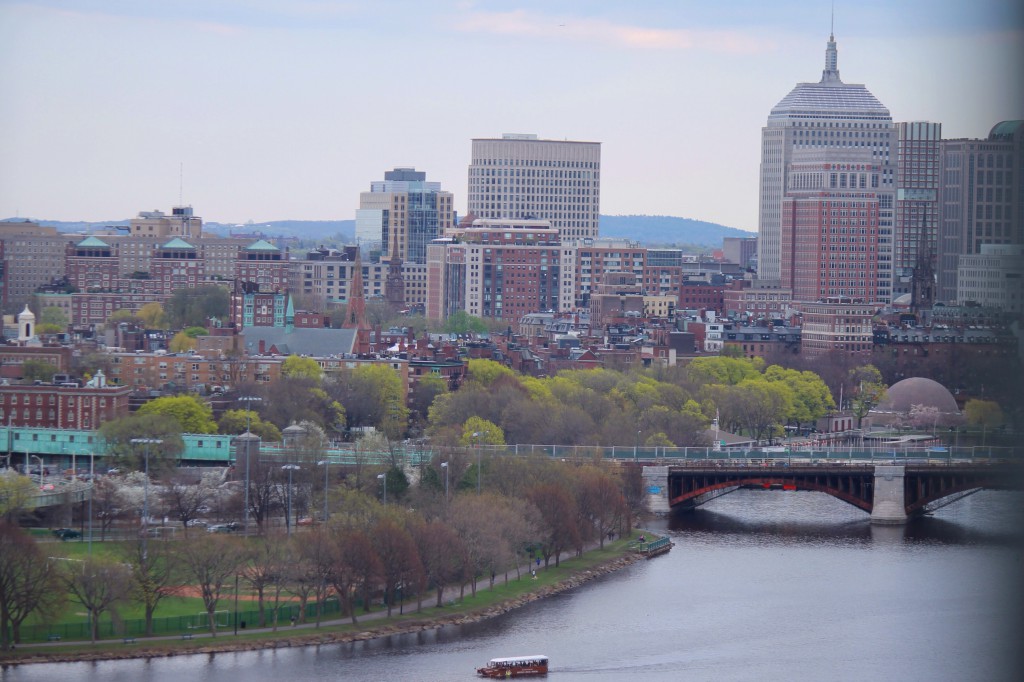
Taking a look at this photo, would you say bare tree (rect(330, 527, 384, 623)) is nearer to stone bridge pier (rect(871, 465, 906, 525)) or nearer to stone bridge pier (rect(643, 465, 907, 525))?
stone bridge pier (rect(643, 465, 907, 525))

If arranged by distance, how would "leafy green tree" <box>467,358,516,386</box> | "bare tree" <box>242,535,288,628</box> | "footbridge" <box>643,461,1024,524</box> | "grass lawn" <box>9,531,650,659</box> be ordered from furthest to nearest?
"leafy green tree" <box>467,358,516,386</box>, "footbridge" <box>643,461,1024,524</box>, "bare tree" <box>242,535,288,628</box>, "grass lawn" <box>9,531,650,659</box>

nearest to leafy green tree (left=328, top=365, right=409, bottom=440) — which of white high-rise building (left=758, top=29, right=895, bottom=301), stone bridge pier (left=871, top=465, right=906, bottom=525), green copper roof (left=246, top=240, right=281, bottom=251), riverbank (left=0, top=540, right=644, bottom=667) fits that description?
stone bridge pier (left=871, top=465, right=906, bottom=525)

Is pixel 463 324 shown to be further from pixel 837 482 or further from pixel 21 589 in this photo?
pixel 21 589

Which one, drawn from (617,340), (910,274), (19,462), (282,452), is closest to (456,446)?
(282,452)

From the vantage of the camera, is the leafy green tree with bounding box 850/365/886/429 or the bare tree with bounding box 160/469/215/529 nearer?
the bare tree with bounding box 160/469/215/529

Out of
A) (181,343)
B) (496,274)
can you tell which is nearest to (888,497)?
(181,343)

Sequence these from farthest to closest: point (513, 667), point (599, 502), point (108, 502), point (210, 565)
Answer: point (599, 502)
point (108, 502)
point (210, 565)
point (513, 667)
